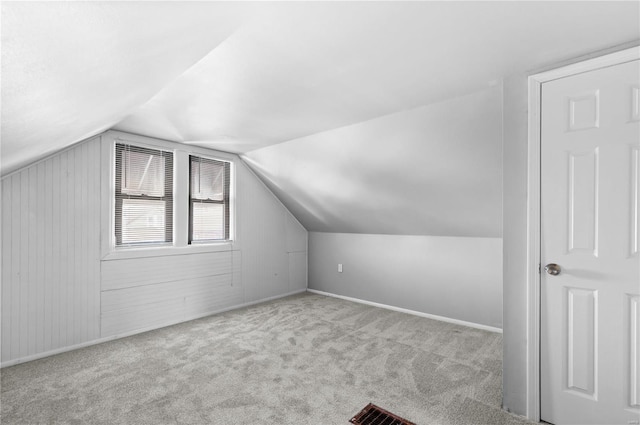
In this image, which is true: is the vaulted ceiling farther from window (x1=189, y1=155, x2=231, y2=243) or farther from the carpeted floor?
the carpeted floor

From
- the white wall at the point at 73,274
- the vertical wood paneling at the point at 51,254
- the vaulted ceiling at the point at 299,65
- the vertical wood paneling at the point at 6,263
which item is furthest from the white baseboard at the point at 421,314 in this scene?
the vertical wood paneling at the point at 6,263

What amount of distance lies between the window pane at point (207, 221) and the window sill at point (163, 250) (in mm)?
131

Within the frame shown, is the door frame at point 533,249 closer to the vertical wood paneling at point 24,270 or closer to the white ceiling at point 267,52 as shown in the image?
the white ceiling at point 267,52

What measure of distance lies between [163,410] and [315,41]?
241 centimetres

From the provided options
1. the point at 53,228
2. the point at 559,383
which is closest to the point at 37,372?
the point at 53,228

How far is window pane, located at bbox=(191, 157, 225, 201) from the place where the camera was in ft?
13.2

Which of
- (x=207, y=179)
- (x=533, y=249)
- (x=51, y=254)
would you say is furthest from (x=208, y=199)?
(x=533, y=249)

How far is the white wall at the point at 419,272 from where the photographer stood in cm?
360

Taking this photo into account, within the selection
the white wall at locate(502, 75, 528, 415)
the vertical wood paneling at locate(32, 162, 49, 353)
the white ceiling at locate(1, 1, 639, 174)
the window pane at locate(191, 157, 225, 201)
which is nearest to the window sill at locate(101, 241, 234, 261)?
the vertical wood paneling at locate(32, 162, 49, 353)

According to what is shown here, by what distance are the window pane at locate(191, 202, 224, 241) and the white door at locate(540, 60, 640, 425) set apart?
3595 mm

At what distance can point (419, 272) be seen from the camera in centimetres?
410

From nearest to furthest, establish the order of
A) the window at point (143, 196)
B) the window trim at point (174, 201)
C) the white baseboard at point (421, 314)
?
the window trim at point (174, 201)
the window at point (143, 196)
the white baseboard at point (421, 314)

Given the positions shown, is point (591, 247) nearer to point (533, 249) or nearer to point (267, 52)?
point (533, 249)

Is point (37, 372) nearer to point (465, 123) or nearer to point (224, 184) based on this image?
point (224, 184)
